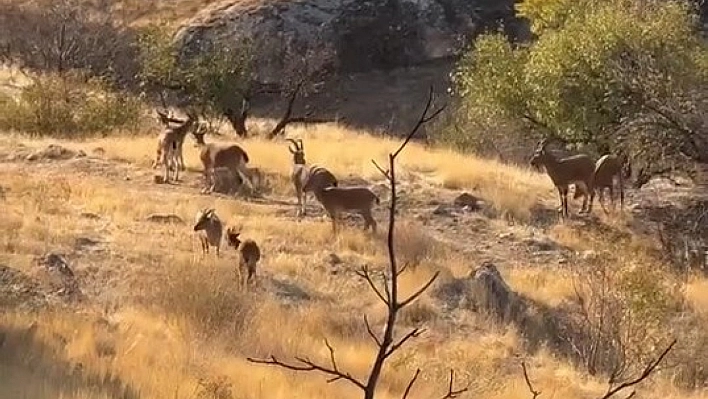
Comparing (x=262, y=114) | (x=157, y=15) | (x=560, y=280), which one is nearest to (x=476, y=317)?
(x=560, y=280)

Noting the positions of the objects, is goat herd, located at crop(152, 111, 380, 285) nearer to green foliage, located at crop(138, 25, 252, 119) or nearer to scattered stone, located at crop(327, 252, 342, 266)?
scattered stone, located at crop(327, 252, 342, 266)

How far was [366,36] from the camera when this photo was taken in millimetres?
42125

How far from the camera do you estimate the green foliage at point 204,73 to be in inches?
1059

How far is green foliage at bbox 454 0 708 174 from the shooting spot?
20031mm

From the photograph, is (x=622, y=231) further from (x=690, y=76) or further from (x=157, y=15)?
(x=157, y=15)

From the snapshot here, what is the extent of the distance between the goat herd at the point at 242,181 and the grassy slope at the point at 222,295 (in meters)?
0.22

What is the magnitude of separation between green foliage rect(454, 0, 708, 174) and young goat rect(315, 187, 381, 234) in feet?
20.7

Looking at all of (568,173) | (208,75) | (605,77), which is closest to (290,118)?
(208,75)

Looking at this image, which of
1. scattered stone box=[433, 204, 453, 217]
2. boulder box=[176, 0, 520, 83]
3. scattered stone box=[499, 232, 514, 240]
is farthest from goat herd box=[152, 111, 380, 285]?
boulder box=[176, 0, 520, 83]

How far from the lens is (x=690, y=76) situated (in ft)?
71.4

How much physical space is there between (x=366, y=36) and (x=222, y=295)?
3225cm

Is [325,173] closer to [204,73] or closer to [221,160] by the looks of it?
[221,160]

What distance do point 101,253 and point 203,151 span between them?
5.47 m

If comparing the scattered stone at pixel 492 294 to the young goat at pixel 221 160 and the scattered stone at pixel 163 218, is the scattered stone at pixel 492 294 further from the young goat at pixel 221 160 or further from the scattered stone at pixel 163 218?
the young goat at pixel 221 160
